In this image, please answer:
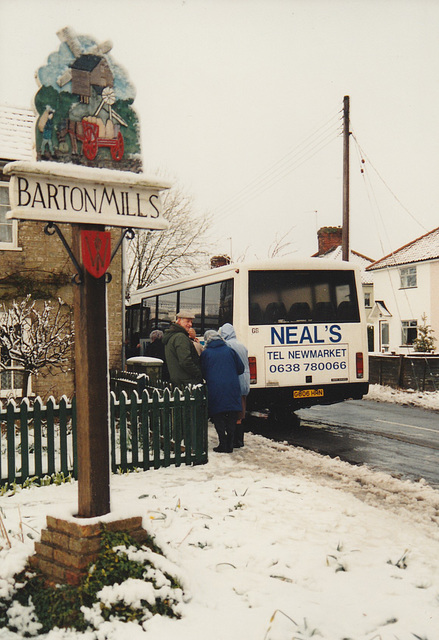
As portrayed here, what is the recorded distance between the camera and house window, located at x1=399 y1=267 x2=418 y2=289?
124 ft

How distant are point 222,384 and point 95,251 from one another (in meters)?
4.33

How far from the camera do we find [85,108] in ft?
14.6

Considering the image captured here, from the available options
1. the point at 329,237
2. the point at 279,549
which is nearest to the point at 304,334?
the point at 279,549

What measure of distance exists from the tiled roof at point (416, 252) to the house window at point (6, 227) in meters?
27.4

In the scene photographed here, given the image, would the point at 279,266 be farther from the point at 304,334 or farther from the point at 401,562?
the point at 401,562

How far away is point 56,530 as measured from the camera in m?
4.30

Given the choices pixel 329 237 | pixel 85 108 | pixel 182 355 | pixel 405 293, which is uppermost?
pixel 329 237

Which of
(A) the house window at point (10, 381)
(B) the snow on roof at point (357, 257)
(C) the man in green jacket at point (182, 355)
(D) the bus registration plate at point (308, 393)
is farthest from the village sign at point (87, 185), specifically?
(B) the snow on roof at point (357, 257)

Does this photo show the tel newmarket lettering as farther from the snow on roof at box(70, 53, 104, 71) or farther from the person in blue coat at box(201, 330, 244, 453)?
the person in blue coat at box(201, 330, 244, 453)

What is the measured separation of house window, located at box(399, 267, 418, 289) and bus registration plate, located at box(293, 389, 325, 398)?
27895mm

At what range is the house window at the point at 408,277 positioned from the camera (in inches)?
1492

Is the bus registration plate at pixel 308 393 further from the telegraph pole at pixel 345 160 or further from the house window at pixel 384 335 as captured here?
the house window at pixel 384 335

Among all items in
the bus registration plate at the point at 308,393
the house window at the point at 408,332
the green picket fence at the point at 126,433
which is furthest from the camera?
the house window at the point at 408,332

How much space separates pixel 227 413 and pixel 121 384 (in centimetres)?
349
